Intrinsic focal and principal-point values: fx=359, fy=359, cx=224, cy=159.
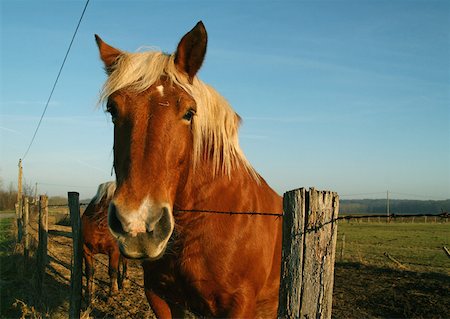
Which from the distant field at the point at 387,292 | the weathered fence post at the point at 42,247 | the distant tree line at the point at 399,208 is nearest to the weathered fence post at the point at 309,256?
the weathered fence post at the point at 42,247

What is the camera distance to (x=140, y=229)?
1.91 m

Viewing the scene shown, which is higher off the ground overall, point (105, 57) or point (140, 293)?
point (105, 57)

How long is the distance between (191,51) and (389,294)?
8681mm

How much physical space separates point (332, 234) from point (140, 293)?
6658mm

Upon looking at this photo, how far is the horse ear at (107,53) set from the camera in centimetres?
283

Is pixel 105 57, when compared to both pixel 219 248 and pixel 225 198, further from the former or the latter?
pixel 219 248

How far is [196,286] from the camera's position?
2633mm

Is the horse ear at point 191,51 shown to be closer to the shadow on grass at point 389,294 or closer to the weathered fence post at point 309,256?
the weathered fence post at point 309,256

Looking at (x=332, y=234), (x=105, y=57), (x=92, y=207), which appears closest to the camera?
(x=332, y=234)

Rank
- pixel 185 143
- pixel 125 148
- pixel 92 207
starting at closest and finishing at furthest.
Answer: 1. pixel 125 148
2. pixel 185 143
3. pixel 92 207

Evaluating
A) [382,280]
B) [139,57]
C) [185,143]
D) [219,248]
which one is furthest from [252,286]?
[382,280]

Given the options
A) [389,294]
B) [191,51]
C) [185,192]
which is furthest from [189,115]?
[389,294]

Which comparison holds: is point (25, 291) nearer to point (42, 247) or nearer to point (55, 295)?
point (55, 295)

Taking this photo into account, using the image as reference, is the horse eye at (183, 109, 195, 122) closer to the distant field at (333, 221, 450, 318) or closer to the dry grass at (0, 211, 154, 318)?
the dry grass at (0, 211, 154, 318)
